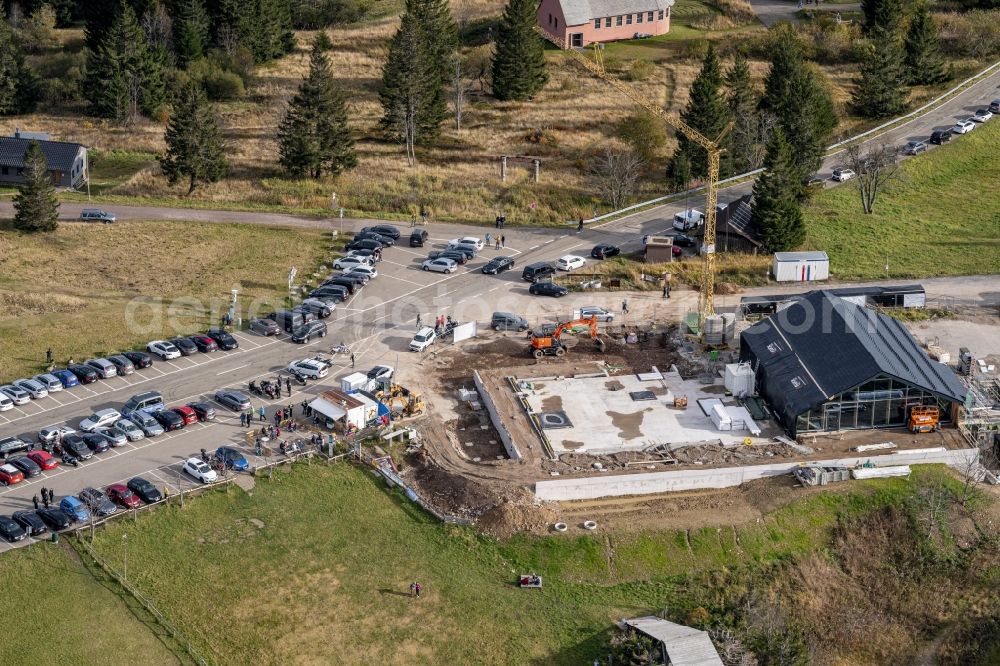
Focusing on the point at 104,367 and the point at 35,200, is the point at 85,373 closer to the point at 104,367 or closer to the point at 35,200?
the point at 104,367

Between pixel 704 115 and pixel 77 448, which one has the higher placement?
pixel 704 115

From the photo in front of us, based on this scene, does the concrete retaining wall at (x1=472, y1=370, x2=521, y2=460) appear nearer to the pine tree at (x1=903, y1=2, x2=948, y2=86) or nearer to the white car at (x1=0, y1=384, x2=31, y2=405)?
the white car at (x1=0, y1=384, x2=31, y2=405)

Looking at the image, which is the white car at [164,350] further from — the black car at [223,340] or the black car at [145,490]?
the black car at [145,490]

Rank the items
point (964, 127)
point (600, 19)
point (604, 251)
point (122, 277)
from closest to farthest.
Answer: point (122, 277) < point (604, 251) < point (964, 127) < point (600, 19)

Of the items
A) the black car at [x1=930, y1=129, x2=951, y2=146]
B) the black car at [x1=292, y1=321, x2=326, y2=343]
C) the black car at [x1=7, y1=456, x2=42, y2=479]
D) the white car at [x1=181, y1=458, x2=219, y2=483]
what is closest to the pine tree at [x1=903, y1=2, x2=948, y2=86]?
the black car at [x1=930, y1=129, x2=951, y2=146]

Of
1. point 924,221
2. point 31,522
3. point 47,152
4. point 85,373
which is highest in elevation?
point 47,152

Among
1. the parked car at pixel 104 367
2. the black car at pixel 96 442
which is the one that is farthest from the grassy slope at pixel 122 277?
the black car at pixel 96 442

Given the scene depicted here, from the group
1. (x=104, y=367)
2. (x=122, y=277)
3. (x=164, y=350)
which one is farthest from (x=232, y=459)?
(x=122, y=277)
